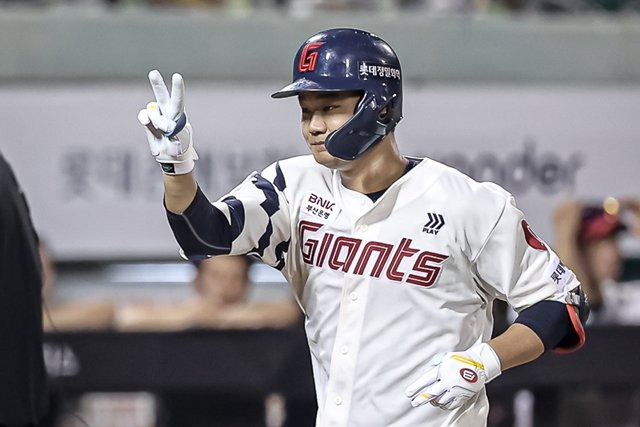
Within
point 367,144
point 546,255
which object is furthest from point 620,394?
point 367,144

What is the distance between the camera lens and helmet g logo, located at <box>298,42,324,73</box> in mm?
3289

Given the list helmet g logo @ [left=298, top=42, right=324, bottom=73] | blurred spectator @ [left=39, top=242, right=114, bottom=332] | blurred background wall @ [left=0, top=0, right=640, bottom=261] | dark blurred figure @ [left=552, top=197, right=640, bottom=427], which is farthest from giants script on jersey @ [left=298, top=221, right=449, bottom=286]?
blurred background wall @ [left=0, top=0, right=640, bottom=261]

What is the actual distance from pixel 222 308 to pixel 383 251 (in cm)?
265

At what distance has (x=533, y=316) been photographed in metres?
3.30

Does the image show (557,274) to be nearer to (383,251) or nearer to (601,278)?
(383,251)

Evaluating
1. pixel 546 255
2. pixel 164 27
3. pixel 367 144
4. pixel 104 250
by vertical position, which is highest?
pixel 367 144

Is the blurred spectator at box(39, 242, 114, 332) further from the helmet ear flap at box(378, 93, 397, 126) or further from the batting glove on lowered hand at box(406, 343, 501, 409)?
the batting glove on lowered hand at box(406, 343, 501, 409)

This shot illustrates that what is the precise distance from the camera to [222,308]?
232 inches

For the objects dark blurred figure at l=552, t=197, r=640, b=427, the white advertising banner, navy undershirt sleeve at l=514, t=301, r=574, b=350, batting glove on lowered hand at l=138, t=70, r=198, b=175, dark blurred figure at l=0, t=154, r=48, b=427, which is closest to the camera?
batting glove on lowered hand at l=138, t=70, r=198, b=175

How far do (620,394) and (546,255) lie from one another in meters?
2.22

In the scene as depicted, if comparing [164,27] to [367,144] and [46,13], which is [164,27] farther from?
[367,144]

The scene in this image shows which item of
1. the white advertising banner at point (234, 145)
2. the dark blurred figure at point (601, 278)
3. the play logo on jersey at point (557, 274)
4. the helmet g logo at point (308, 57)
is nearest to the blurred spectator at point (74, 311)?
the white advertising banner at point (234, 145)

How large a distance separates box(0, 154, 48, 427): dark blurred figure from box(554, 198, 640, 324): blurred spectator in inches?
112

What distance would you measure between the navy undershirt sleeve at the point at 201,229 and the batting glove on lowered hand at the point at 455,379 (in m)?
0.59
